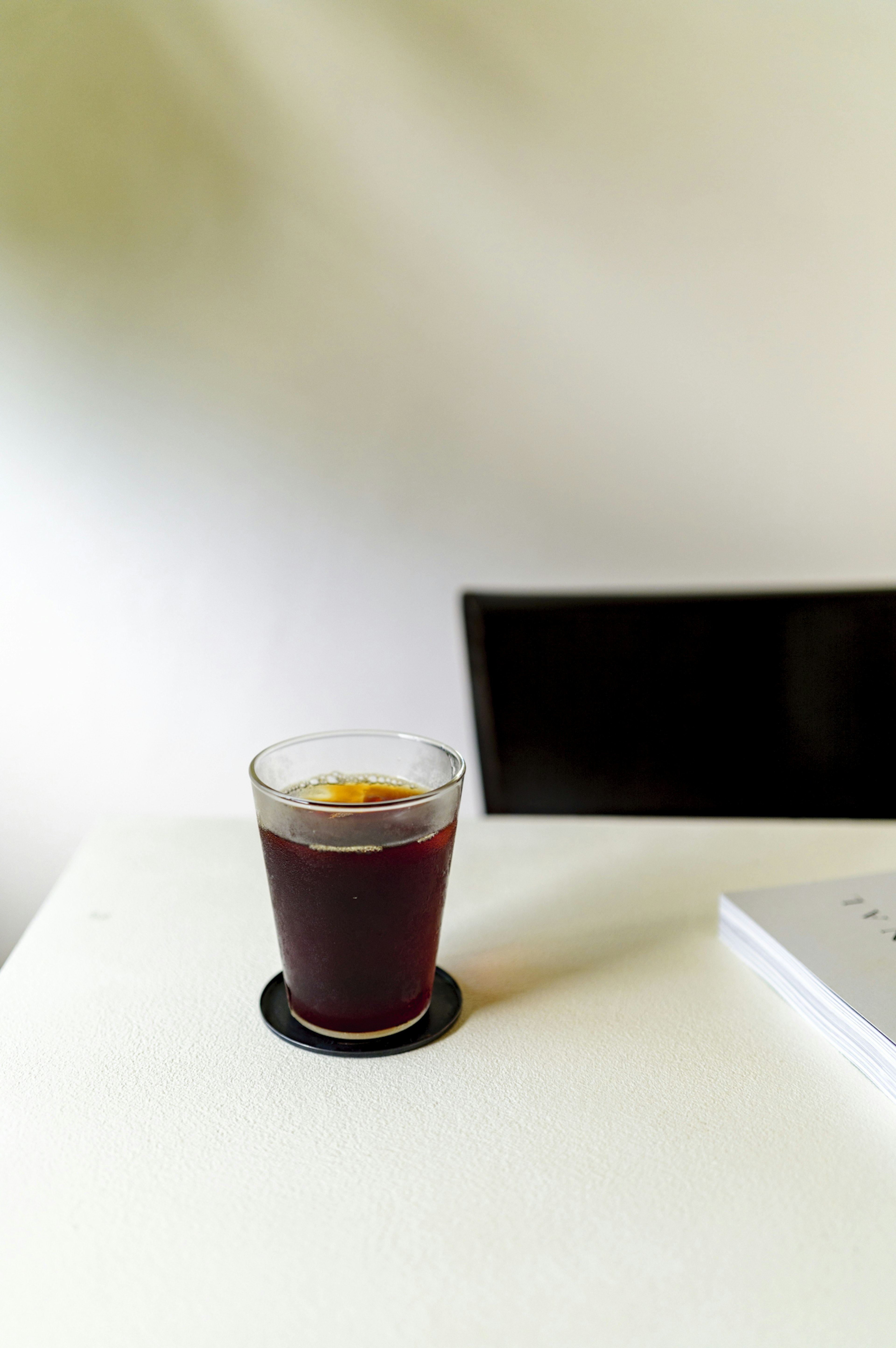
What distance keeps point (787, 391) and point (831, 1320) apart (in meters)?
1.25

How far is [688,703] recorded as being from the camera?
3.32 ft

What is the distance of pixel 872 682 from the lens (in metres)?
1.00

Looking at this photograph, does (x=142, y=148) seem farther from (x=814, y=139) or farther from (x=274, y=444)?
(x=814, y=139)

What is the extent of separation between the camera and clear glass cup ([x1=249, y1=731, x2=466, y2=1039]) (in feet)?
1.43

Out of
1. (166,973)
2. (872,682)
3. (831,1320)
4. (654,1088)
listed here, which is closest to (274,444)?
(872,682)

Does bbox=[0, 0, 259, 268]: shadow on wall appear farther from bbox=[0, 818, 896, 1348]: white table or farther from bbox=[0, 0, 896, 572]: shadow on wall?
bbox=[0, 818, 896, 1348]: white table

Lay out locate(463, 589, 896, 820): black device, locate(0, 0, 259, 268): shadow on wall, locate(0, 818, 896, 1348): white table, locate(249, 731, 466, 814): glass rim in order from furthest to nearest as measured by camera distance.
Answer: locate(0, 0, 259, 268): shadow on wall, locate(463, 589, 896, 820): black device, locate(249, 731, 466, 814): glass rim, locate(0, 818, 896, 1348): white table

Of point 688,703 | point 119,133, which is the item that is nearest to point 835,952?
point 688,703

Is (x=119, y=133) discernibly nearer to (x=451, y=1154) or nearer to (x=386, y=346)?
(x=386, y=346)

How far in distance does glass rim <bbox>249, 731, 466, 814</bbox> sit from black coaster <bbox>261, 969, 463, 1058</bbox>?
0.34ft

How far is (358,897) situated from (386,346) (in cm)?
106

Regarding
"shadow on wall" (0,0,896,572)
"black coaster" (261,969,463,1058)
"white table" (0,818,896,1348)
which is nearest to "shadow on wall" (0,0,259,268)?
"shadow on wall" (0,0,896,572)

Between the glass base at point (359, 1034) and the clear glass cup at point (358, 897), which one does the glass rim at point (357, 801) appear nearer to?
the clear glass cup at point (358, 897)

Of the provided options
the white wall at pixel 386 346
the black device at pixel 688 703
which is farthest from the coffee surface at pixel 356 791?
the white wall at pixel 386 346
